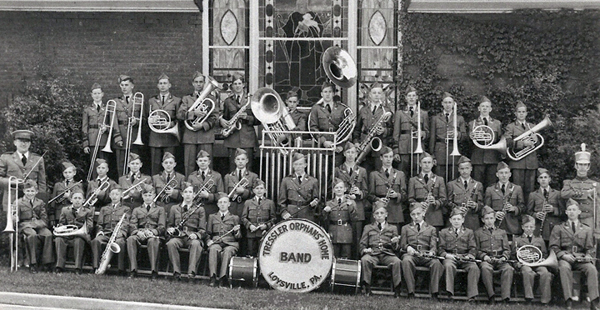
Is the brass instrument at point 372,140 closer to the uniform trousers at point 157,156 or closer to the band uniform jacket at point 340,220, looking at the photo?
the band uniform jacket at point 340,220

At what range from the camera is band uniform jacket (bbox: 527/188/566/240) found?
12250mm

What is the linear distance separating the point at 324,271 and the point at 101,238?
11.0ft

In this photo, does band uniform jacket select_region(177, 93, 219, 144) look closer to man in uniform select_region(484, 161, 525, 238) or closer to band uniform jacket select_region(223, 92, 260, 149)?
band uniform jacket select_region(223, 92, 260, 149)

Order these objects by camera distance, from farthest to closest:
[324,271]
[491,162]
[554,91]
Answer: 1. [554,91]
2. [491,162]
3. [324,271]

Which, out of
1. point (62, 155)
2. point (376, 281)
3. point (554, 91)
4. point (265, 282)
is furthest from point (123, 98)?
point (554, 91)

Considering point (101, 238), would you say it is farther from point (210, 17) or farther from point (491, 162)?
point (491, 162)

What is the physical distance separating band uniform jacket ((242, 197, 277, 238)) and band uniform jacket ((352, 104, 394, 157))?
78.3 inches

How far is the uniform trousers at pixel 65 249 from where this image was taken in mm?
12117

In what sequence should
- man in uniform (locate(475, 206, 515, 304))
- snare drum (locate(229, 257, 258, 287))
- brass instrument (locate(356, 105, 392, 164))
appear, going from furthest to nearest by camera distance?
brass instrument (locate(356, 105, 392, 164))
snare drum (locate(229, 257, 258, 287))
man in uniform (locate(475, 206, 515, 304))

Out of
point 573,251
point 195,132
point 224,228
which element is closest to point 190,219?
point 224,228

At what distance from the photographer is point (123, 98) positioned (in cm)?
1421

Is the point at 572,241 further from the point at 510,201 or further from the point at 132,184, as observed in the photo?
the point at 132,184

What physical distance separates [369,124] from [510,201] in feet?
8.23

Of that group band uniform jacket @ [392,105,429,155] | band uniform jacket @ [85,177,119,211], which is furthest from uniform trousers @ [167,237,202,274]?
band uniform jacket @ [392,105,429,155]
